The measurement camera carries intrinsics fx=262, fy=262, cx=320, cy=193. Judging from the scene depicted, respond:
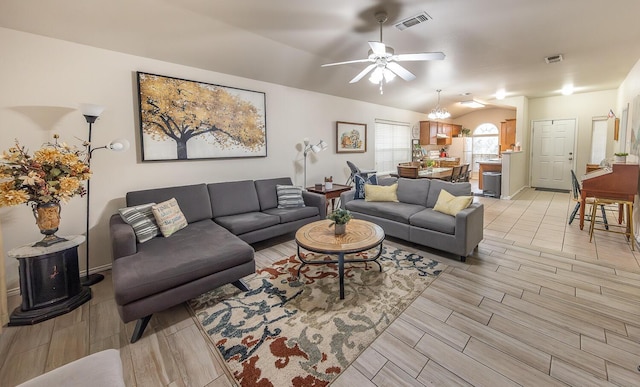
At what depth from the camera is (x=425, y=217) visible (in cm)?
339

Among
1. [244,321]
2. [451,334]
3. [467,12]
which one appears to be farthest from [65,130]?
[467,12]

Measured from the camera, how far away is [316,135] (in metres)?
5.39

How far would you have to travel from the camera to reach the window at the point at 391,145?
23.4ft

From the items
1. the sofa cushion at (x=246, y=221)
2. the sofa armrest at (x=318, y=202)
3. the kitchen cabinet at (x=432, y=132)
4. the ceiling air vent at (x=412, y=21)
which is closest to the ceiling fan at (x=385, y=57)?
the ceiling air vent at (x=412, y=21)

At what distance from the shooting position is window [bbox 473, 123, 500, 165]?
31.6 feet

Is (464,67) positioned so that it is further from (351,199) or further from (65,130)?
(65,130)

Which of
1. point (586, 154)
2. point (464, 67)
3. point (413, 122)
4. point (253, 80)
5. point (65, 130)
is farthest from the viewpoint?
point (413, 122)

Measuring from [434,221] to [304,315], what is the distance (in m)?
2.00

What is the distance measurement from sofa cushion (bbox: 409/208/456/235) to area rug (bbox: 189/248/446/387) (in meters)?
0.41

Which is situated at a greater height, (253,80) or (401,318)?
(253,80)

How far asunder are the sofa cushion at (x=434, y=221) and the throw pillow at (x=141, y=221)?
3084mm

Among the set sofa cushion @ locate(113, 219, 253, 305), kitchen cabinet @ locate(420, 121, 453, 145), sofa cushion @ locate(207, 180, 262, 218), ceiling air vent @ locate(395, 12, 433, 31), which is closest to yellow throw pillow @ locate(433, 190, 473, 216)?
ceiling air vent @ locate(395, 12, 433, 31)

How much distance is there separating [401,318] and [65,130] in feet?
12.6

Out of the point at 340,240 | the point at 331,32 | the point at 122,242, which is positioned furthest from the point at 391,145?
the point at 122,242
